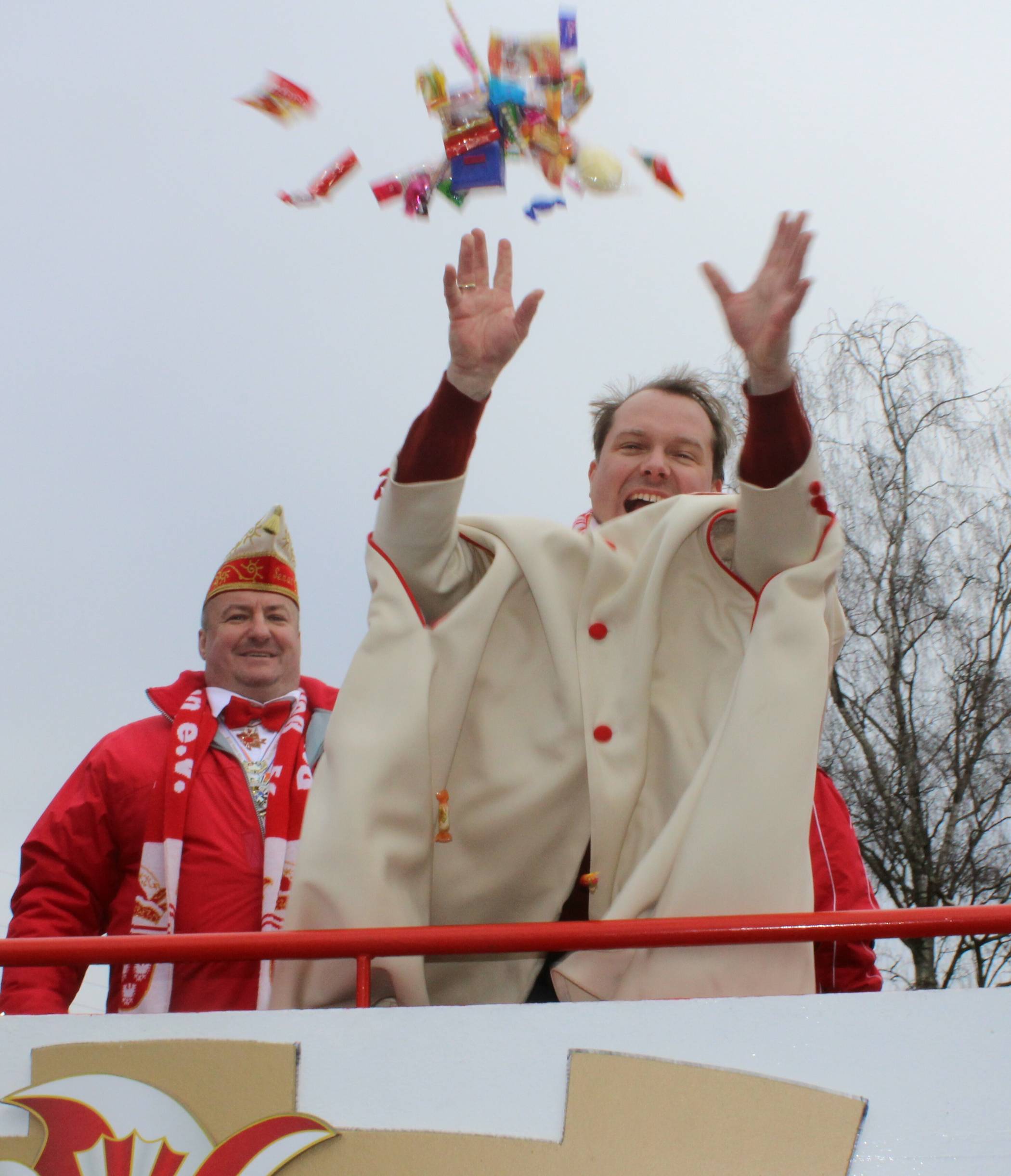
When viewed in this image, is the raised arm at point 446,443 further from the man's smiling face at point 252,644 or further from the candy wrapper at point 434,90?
the man's smiling face at point 252,644

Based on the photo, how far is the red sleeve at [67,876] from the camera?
3.05 metres

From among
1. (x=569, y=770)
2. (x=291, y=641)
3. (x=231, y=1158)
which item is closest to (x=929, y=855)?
(x=291, y=641)

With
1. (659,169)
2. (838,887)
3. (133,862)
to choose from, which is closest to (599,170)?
(659,169)

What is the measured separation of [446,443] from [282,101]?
3.94 feet

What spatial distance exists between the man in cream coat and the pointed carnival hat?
146 cm

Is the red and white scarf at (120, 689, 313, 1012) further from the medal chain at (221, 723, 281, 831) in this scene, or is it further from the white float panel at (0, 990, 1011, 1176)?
the white float panel at (0, 990, 1011, 1176)

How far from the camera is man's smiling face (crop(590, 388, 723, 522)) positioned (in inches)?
122

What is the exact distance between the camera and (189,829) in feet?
11.4

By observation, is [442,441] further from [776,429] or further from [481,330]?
[776,429]

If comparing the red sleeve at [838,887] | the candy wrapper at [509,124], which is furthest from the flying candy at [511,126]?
the red sleeve at [838,887]

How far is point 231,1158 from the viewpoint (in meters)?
1.94

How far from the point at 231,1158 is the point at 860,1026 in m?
0.93

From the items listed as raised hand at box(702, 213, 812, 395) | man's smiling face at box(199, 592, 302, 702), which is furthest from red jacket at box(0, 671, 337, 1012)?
raised hand at box(702, 213, 812, 395)

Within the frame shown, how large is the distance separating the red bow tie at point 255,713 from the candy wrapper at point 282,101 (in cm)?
158
